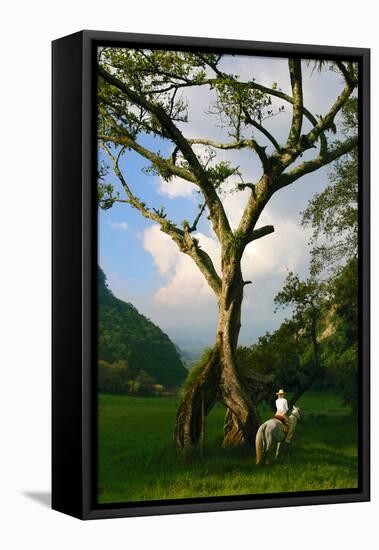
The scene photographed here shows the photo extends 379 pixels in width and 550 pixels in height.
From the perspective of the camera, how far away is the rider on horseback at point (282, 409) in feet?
47.0

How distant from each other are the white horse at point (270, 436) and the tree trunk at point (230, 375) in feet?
0.23

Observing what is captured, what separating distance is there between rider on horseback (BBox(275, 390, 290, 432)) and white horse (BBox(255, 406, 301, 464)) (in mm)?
32

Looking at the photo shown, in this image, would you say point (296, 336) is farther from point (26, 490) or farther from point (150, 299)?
point (26, 490)

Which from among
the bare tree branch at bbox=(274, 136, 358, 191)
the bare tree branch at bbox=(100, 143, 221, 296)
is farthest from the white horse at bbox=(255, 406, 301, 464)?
the bare tree branch at bbox=(274, 136, 358, 191)

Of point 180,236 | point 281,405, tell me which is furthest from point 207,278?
point 281,405

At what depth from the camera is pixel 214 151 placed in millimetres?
14062

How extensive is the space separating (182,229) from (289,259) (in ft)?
3.55

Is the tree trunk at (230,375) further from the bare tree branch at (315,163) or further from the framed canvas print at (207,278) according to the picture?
the bare tree branch at (315,163)

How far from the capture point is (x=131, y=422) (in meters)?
13.6

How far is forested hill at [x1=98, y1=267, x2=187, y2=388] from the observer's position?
1342 cm

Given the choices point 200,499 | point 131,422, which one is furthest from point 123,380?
point 200,499

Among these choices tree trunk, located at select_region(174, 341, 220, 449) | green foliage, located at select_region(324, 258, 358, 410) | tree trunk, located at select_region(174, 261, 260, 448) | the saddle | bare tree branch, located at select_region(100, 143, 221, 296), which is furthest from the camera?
green foliage, located at select_region(324, 258, 358, 410)

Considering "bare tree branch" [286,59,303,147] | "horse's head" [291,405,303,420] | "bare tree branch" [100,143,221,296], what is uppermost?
"bare tree branch" [286,59,303,147]

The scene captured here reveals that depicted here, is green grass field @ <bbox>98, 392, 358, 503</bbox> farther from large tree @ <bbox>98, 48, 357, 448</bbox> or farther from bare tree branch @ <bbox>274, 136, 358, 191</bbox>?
bare tree branch @ <bbox>274, 136, 358, 191</bbox>
